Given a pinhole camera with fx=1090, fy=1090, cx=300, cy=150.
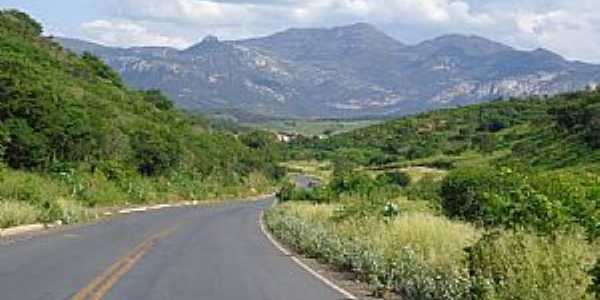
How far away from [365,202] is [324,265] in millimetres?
9016

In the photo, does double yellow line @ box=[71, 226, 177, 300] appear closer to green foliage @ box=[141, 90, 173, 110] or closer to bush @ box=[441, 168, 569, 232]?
bush @ box=[441, 168, 569, 232]

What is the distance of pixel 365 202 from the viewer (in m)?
33.2

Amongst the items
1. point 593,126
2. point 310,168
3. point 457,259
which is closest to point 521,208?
point 457,259

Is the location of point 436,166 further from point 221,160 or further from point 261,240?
point 261,240

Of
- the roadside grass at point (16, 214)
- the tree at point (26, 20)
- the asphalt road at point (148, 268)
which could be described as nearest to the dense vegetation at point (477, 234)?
the asphalt road at point (148, 268)

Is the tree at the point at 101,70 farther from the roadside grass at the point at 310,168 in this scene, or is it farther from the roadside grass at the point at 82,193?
the roadside grass at the point at 310,168

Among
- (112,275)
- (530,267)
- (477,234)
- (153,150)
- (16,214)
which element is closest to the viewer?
(530,267)

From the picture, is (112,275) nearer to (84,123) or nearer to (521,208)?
(521,208)

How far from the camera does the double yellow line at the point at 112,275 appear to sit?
1611cm

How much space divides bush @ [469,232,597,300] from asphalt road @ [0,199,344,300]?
2.65 metres

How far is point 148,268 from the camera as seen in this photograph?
2158 cm

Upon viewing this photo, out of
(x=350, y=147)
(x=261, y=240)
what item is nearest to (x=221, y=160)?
(x=350, y=147)

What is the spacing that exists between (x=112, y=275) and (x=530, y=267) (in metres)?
8.16

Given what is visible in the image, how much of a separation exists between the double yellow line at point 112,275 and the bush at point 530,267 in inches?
220
